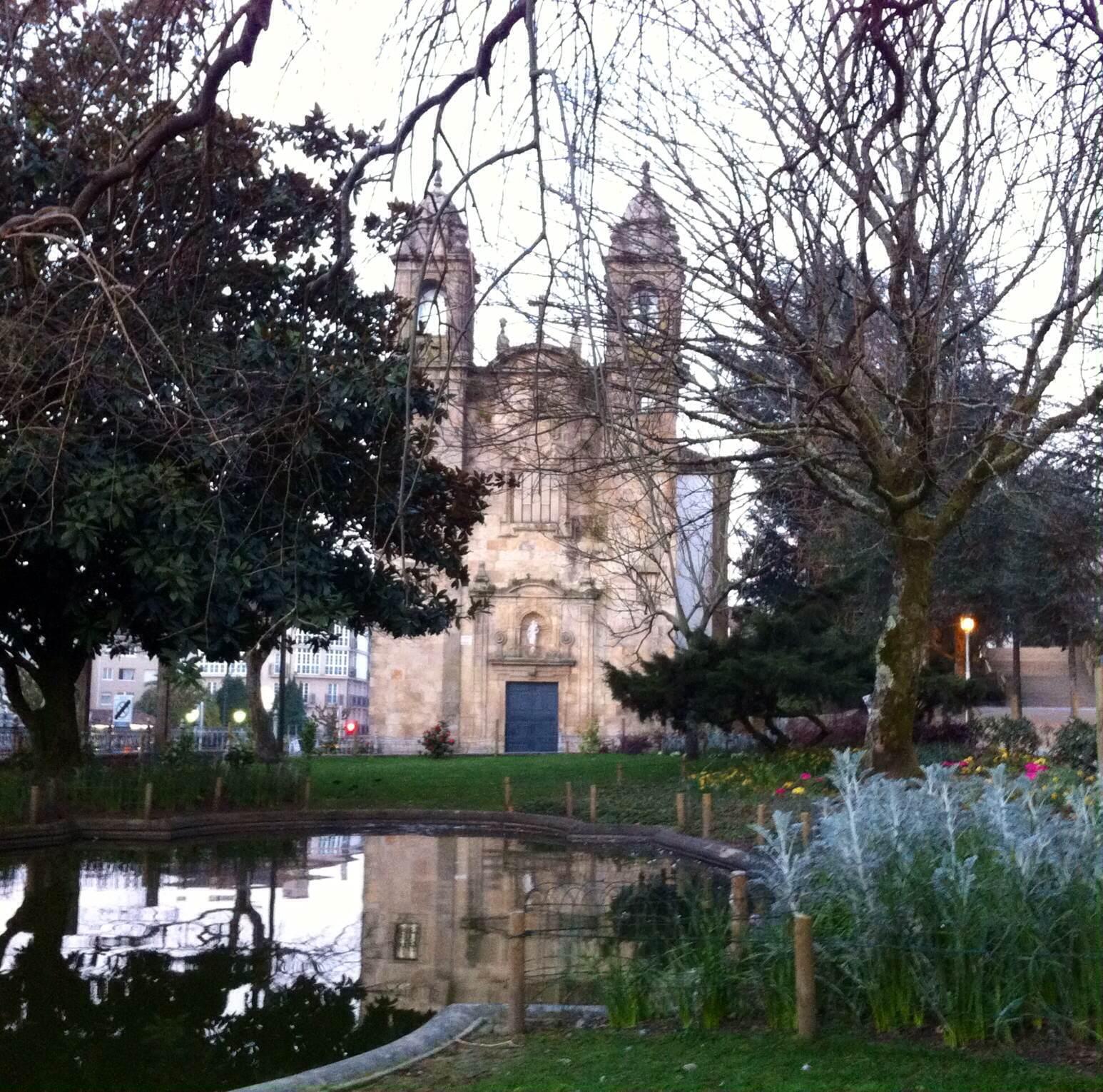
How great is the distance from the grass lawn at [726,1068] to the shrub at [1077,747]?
15211 millimetres

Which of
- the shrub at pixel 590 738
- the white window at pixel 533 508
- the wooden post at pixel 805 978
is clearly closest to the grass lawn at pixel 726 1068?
the wooden post at pixel 805 978

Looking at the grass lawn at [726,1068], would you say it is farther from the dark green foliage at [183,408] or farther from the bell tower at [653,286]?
the bell tower at [653,286]

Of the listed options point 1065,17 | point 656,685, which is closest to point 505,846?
point 656,685

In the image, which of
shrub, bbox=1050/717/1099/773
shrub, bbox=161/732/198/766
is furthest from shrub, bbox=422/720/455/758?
shrub, bbox=1050/717/1099/773

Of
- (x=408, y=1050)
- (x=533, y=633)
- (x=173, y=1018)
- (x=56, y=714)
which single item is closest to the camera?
(x=408, y=1050)

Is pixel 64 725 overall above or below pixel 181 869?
above

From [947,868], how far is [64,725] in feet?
60.7

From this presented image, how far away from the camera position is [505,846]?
64.2ft

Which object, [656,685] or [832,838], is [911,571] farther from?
[656,685]

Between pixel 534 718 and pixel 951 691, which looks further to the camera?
pixel 534 718

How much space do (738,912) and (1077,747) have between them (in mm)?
15953

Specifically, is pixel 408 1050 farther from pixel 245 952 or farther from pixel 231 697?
pixel 231 697

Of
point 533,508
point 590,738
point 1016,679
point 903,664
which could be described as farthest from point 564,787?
point 533,508

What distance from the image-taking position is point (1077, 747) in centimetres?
2178
